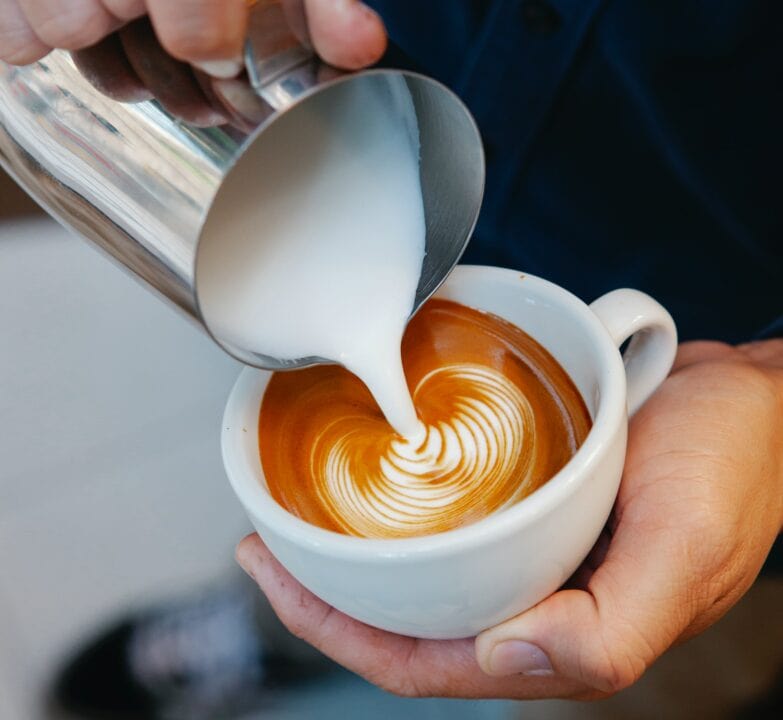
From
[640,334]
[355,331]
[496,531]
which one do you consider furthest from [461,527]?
[640,334]

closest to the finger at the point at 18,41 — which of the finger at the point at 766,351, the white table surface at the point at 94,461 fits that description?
the white table surface at the point at 94,461

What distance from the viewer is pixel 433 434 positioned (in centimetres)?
75

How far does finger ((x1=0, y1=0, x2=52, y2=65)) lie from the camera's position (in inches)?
22.9

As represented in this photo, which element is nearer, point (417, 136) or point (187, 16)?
point (187, 16)

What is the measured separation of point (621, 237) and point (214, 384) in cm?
53

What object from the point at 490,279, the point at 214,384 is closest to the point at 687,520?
the point at 490,279

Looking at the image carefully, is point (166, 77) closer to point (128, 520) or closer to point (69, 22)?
point (69, 22)

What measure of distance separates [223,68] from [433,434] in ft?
1.20

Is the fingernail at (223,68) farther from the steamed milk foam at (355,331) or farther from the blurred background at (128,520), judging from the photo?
the blurred background at (128,520)

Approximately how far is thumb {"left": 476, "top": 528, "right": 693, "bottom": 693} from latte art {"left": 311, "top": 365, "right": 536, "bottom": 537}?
9 cm

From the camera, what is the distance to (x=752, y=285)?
3.27ft

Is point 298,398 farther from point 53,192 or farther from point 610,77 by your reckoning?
point 610,77

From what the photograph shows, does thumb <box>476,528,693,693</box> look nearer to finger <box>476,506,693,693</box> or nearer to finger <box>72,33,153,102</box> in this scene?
finger <box>476,506,693,693</box>

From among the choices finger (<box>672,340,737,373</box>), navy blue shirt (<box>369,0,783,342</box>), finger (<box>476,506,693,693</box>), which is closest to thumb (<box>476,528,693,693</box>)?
finger (<box>476,506,693,693</box>)
